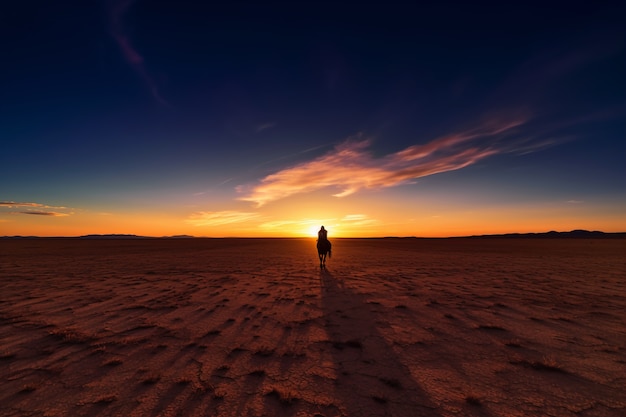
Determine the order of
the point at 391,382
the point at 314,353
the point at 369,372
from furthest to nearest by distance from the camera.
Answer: the point at 314,353
the point at 369,372
the point at 391,382

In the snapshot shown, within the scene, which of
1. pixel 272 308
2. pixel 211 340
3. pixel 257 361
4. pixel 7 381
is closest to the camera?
pixel 7 381

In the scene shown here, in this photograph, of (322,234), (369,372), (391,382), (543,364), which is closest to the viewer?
(391,382)

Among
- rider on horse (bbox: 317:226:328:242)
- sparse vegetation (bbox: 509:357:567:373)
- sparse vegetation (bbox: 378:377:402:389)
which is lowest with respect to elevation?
sparse vegetation (bbox: 378:377:402:389)

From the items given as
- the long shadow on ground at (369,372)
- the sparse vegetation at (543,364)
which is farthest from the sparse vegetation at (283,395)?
the sparse vegetation at (543,364)

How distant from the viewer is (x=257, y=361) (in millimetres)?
4984

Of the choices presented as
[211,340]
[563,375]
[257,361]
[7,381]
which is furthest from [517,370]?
[7,381]

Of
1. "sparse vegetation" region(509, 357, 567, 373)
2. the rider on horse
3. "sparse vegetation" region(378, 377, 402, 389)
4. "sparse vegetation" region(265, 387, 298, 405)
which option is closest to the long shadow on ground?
"sparse vegetation" region(378, 377, 402, 389)

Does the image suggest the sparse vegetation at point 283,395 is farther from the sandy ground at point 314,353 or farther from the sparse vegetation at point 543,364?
the sparse vegetation at point 543,364

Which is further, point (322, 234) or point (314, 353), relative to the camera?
point (322, 234)

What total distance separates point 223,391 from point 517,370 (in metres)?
4.65

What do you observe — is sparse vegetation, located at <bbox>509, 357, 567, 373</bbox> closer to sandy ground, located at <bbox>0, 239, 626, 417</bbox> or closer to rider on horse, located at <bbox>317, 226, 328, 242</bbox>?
sandy ground, located at <bbox>0, 239, 626, 417</bbox>

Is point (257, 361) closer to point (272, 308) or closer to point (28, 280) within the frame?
point (272, 308)

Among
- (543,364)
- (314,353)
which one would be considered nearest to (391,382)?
(314,353)

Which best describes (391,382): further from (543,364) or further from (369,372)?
(543,364)
